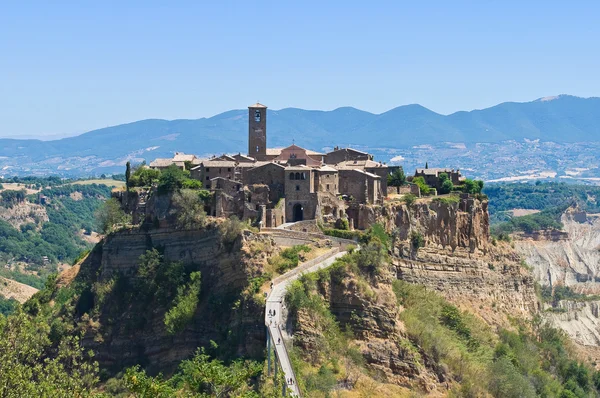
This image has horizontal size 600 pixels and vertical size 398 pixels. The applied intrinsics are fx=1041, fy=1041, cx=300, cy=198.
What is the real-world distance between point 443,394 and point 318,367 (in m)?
7.68

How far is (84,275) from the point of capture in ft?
228

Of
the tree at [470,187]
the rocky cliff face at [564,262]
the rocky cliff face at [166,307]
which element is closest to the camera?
the rocky cliff face at [166,307]

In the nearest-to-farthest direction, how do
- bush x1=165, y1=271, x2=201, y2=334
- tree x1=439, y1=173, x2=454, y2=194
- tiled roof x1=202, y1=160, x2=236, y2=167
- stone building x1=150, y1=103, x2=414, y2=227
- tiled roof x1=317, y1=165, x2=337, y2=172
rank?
bush x1=165, y1=271, x2=201, y2=334 → stone building x1=150, y1=103, x2=414, y2=227 → tiled roof x1=317, y1=165, x2=337, y2=172 → tiled roof x1=202, y1=160, x2=236, y2=167 → tree x1=439, y1=173, x2=454, y2=194

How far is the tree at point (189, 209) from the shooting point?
63594 millimetres

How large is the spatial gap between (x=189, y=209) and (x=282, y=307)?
13.3 meters

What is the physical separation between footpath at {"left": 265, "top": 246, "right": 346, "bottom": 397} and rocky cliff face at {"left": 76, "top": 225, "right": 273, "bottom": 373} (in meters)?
1.09

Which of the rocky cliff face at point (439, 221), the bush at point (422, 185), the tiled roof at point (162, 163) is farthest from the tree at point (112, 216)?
the bush at point (422, 185)

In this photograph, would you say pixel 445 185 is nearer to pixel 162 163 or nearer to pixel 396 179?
pixel 396 179

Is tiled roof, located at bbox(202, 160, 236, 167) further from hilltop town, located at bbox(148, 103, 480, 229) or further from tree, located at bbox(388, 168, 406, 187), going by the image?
tree, located at bbox(388, 168, 406, 187)

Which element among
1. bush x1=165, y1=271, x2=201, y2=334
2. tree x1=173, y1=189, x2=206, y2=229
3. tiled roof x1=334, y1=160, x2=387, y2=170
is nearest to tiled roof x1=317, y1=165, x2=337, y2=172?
tiled roof x1=334, y1=160, x2=387, y2=170

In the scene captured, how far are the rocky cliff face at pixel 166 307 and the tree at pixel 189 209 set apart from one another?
0.58m

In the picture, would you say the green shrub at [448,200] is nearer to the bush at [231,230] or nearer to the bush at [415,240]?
the bush at [415,240]

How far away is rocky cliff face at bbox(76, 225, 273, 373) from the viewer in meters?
55.9

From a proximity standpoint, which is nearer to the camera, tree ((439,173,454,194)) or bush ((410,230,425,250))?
bush ((410,230,425,250))
